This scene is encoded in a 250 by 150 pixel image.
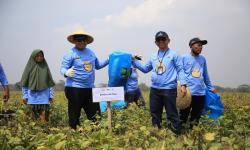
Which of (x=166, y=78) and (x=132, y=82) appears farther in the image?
(x=132, y=82)

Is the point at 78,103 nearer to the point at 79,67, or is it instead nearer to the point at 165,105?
the point at 79,67

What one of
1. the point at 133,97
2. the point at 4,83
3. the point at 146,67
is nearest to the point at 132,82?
the point at 133,97

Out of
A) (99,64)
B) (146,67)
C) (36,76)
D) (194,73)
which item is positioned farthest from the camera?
(36,76)

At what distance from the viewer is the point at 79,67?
5773mm

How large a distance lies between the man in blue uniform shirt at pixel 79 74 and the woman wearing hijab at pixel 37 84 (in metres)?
1.05

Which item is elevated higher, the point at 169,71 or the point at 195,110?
the point at 169,71

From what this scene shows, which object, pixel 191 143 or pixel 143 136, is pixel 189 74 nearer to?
pixel 143 136

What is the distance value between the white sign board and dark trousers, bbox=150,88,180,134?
18.7 inches

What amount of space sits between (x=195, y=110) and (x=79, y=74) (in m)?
1.92

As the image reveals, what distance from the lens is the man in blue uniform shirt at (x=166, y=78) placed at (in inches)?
222

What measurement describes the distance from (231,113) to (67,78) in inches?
115

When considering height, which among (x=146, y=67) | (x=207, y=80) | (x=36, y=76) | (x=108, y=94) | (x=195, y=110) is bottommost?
(x=195, y=110)

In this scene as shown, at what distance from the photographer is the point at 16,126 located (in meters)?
4.64

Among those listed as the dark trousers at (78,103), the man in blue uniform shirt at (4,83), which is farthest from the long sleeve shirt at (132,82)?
the man in blue uniform shirt at (4,83)
